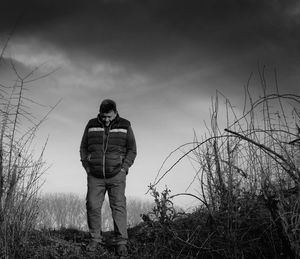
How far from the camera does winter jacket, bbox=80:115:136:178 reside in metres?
5.32

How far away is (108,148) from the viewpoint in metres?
5.41

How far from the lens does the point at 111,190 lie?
5387mm

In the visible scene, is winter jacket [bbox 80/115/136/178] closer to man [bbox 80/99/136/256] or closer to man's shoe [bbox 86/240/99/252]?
man [bbox 80/99/136/256]

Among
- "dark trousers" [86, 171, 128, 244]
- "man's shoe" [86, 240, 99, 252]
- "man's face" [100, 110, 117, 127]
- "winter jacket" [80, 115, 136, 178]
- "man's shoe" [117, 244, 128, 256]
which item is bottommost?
"man's shoe" [117, 244, 128, 256]

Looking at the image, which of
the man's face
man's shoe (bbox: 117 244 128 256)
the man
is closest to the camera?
man's shoe (bbox: 117 244 128 256)

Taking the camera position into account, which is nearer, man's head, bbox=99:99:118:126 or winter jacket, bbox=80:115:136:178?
winter jacket, bbox=80:115:136:178

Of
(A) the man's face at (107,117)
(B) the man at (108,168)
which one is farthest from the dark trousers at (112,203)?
(A) the man's face at (107,117)

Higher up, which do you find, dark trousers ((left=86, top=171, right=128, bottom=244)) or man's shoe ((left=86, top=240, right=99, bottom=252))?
dark trousers ((left=86, top=171, right=128, bottom=244))

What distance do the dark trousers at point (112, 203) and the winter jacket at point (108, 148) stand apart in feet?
0.33

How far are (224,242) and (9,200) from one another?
2.22 metres

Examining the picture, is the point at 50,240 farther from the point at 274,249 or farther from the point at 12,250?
the point at 274,249

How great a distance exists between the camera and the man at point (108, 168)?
5.31 meters

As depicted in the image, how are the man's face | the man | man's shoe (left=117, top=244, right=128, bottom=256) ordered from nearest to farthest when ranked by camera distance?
man's shoe (left=117, top=244, right=128, bottom=256) < the man < the man's face

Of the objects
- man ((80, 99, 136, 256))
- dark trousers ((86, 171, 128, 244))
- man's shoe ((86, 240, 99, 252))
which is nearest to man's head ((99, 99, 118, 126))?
man ((80, 99, 136, 256))
